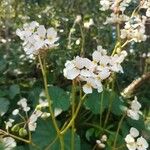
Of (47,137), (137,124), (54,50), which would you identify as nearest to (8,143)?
(47,137)

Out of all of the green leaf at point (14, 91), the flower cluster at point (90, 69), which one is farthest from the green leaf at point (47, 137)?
the flower cluster at point (90, 69)

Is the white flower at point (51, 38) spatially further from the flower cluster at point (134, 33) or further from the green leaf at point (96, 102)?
the green leaf at point (96, 102)

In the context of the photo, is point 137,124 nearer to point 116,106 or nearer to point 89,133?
point 116,106

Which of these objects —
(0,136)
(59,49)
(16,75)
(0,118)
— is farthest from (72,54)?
(0,136)

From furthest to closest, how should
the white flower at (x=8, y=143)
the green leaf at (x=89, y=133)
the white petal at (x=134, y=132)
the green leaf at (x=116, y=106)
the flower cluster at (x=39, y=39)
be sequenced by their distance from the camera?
the green leaf at (x=116, y=106), the green leaf at (x=89, y=133), the white flower at (x=8, y=143), the white petal at (x=134, y=132), the flower cluster at (x=39, y=39)

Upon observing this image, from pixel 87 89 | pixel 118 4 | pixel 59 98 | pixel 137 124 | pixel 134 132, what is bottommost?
pixel 137 124

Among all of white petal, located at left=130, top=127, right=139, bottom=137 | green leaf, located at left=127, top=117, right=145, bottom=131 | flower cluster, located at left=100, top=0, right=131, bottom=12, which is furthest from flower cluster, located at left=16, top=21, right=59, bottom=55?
green leaf, located at left=127, top=117, right=145, bottom=131
